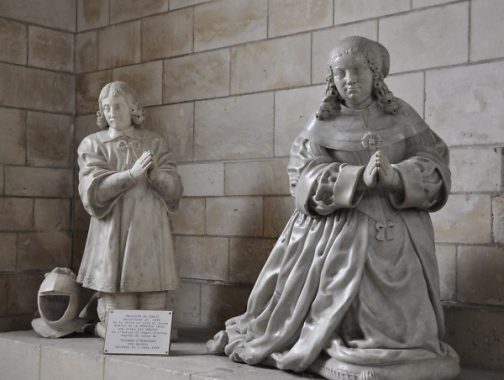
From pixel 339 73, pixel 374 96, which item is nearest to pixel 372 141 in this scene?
pixel 374 96

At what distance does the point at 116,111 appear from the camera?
5016 mm

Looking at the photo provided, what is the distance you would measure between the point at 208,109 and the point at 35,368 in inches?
82.8

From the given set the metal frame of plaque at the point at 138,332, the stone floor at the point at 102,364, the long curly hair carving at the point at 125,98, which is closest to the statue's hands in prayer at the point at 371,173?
the stone floor at the point at 102,364

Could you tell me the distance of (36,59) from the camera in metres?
6.44

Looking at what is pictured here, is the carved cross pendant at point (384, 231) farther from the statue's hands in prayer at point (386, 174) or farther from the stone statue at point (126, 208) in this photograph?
the stone statue at point (126, 208)

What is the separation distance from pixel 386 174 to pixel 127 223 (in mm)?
1842

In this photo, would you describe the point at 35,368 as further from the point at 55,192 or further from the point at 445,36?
the point at 445,36

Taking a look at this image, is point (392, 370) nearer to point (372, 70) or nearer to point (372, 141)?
point (372, 141)

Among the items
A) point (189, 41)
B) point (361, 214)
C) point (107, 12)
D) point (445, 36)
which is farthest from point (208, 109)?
point (361, 214)

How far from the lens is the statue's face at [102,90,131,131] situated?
16.4 ft

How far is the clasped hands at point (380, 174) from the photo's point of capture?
3.65 metres

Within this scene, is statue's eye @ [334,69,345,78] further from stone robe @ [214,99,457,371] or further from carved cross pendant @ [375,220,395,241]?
carved cross pendant @ [375,220,395,241]

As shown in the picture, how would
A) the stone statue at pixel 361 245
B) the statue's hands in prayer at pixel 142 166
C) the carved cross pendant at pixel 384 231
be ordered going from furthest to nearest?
the statue's hands in prayer at pixel 142 166
the carved cross pendant at pixel 384 231
the stone statue at pixel 361 245

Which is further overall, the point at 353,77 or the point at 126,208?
the point at 126,208
